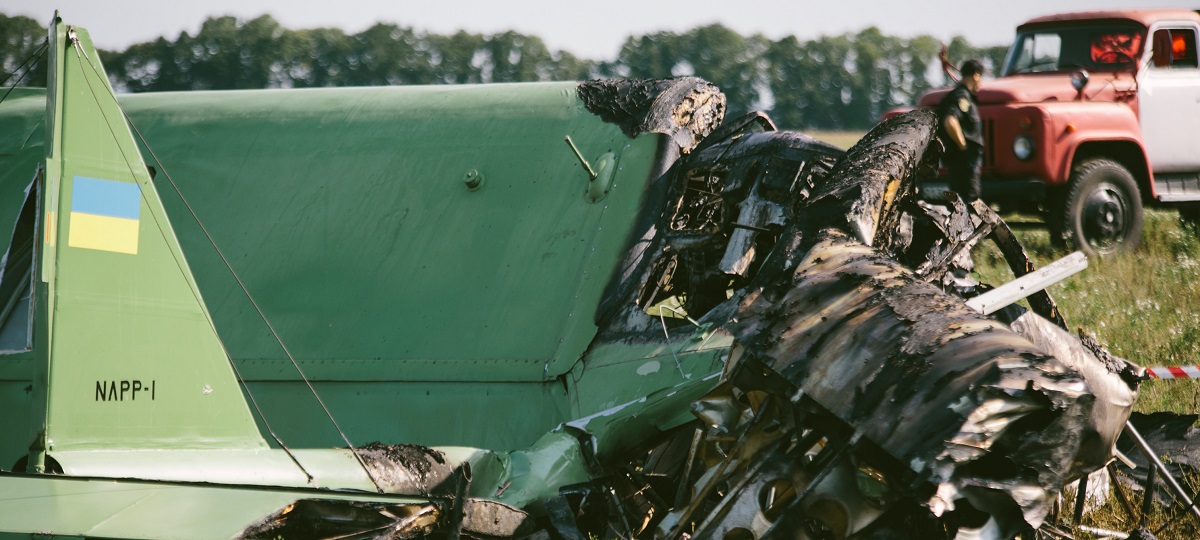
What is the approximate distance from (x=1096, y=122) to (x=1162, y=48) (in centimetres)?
146

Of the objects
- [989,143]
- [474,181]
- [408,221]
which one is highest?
[474,181]

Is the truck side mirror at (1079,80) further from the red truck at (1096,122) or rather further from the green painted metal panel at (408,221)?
the green painted metal panel at (408,221)

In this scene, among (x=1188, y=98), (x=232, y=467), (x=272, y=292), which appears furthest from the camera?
(x=1188, y=98)

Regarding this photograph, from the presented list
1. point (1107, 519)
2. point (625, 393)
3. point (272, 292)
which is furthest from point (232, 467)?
point (1107, 519)

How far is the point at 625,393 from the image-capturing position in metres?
6.12

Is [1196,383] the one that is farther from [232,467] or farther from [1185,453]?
[232,467]

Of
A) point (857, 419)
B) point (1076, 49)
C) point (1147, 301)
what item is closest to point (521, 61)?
point (1076, 49)

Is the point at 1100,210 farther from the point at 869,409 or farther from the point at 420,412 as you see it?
the point at 869,409

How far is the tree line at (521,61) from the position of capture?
26.2m

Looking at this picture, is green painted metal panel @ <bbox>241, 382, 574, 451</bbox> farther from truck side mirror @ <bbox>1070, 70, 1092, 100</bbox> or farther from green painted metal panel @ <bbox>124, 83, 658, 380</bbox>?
truck side mirror @ <bbox>1070, 70, 1092, 100</bbox>

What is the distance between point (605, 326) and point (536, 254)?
818 millimetres

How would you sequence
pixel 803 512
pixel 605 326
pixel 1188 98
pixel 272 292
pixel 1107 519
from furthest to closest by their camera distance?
pixel 1188 98 < pixel 272 292 < pixel 605 326 < pixel 1107 519 < pixel 803 512

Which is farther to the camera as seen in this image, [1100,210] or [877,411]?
[1100,210]

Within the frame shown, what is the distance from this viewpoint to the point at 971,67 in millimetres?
11883
